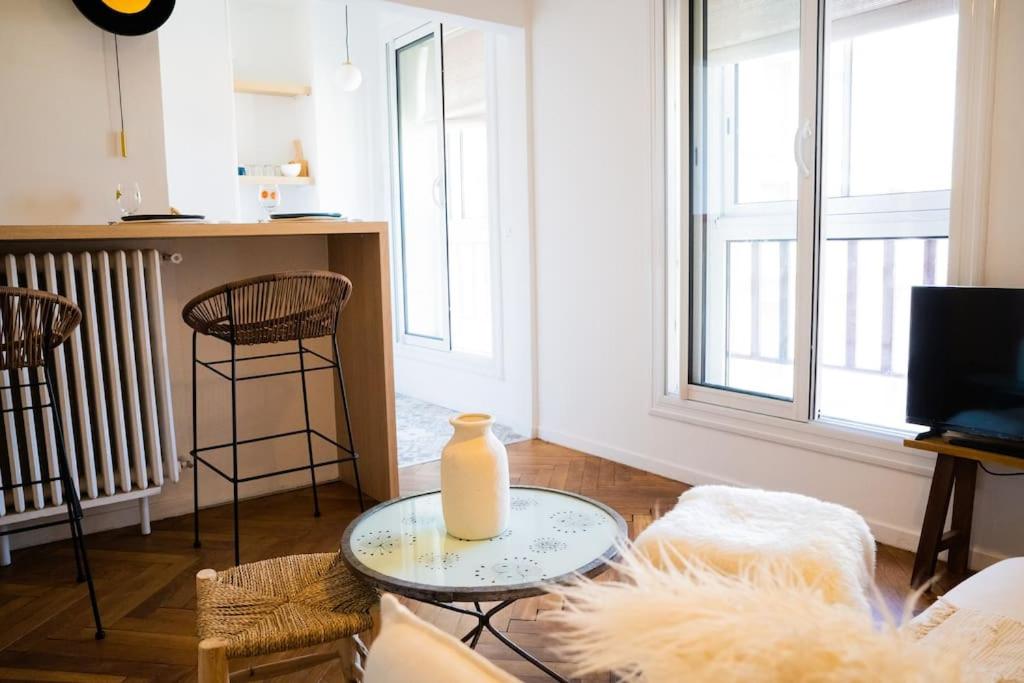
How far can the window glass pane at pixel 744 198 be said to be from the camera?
3.02m

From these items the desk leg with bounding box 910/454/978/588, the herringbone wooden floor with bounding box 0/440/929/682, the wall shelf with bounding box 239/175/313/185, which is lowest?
the herringbone wooden floor with bounding box 0/440/929/682

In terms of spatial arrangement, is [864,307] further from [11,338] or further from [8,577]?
[8,577]

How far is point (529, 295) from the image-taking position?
13.8 feet

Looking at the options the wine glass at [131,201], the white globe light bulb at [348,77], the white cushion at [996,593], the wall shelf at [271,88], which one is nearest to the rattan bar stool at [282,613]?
the white cushion at [996,593]

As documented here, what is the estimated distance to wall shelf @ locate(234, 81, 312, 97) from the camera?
5.38 m

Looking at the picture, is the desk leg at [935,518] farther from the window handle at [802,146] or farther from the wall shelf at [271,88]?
the wall shelf at [271,88]

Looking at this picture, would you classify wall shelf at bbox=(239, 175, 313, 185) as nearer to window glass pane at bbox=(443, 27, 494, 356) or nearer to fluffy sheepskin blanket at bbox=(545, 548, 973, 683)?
window glass pane at bbox=(443, 27, 494, 356)

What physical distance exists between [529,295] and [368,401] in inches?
50.9

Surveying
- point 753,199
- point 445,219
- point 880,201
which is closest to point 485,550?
point 753,199

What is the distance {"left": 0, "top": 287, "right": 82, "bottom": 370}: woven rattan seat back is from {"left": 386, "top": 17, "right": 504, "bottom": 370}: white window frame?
244 cm

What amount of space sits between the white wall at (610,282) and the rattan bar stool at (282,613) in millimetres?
1908

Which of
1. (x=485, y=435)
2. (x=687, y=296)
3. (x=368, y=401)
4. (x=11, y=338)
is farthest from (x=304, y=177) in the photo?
(x=485, y=435)

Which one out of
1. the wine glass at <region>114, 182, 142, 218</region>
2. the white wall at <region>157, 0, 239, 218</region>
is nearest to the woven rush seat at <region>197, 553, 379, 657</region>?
the wine glass at <region>114, 182, 142, 218</region>

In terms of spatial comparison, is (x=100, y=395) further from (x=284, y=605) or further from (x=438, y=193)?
(x=438, y=193)
